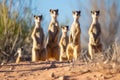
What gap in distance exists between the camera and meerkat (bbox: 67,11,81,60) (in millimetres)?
13930

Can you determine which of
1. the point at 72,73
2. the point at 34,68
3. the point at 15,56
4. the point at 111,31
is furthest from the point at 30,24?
the point at 72,73

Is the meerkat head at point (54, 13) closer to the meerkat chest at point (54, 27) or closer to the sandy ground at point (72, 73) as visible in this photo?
the meerkat chest at point (54, 27)

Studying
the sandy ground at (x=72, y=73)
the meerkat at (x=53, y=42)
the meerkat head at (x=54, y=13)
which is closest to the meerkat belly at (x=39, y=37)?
the meerkat at (x=53, y=42)

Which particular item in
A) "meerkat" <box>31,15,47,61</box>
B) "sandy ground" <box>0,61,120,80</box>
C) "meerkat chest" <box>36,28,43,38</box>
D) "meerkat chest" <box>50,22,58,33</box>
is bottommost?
"sandy ground" <box>0,61,120,80</box>

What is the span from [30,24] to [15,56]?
3532 millimetres

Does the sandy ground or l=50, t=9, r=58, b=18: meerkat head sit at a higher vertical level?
l=50, t=9, r=58, b=18: meerkat head

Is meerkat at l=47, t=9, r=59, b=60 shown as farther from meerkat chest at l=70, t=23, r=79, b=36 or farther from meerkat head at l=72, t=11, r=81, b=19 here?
meerkat head at l=72, t=11, r=81, b=19

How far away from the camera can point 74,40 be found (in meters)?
14.3

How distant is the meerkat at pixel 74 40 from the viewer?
1393cm

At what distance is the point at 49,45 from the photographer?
1471cm

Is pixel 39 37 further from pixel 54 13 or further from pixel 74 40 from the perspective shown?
pixel 54 13

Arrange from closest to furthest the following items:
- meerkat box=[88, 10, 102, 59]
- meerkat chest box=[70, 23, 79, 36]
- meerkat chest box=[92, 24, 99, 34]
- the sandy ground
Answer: the sandy ground, meerkat box=[88, 10, 102, 59], meerkat chest box=[92, 24, 99, 34], meerkat chest box=[70, 23, 79, 36]

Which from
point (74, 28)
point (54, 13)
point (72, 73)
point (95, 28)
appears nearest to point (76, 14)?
point (74, 28)

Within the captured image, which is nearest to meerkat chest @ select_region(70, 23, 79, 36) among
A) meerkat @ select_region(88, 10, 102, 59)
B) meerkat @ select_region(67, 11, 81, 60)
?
meerkat @ select_region(67, 11, 81, 60)
